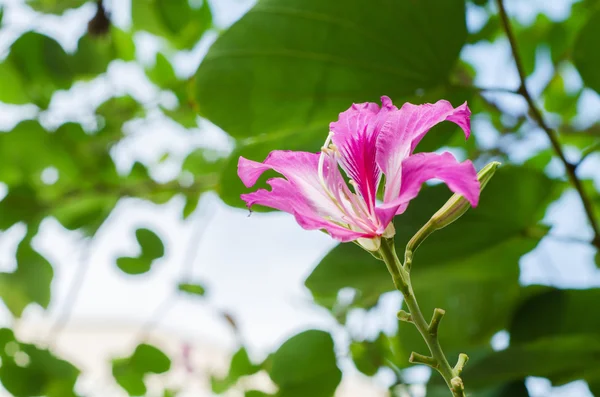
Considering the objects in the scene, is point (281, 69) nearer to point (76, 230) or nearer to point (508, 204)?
point (508, 204)

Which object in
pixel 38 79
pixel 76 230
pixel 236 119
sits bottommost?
pixel 76 230

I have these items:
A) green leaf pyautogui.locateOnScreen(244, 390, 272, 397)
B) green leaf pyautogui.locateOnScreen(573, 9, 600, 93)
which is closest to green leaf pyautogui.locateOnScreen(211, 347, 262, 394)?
green leaf pyautogui.locateOnScreen(244, 390, 272, 397)

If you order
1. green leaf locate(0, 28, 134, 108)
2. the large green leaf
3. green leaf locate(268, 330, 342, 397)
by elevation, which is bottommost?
green leaf locate(268, 330, 342, 397)

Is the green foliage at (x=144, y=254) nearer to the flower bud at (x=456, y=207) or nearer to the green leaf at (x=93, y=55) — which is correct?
the green leaf at (x=93, y=55)

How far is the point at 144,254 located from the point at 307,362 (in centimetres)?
23

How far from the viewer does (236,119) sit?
263mm

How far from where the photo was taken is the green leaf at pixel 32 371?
1.33 ft

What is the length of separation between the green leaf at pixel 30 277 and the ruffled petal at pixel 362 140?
1.27 feet

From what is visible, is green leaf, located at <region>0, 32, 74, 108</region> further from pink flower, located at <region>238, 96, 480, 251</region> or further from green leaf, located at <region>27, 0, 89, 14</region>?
pink flower, located at <region>238, 96, 480, 251</region>

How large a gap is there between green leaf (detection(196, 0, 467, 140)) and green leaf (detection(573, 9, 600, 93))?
59mm

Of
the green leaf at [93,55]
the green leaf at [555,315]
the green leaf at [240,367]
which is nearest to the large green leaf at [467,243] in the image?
the green leaf at [555,315]

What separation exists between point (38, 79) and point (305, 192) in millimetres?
397

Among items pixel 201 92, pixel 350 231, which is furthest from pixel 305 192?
pixel 201 92

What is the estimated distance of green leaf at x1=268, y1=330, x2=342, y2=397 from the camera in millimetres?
313
